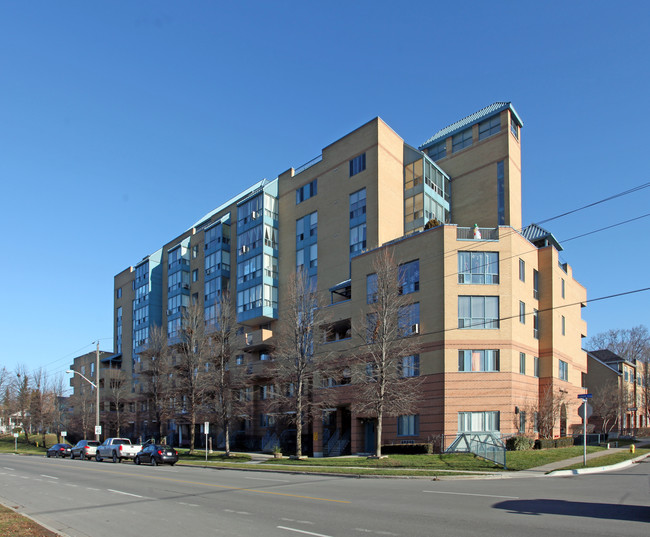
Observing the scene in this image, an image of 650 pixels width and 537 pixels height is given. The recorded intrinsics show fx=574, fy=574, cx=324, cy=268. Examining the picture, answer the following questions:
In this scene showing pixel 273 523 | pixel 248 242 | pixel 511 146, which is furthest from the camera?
pixel 248 242

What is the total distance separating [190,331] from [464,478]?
102 feet

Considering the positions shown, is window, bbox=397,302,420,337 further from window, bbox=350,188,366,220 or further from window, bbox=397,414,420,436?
window, bbox=350,188,366,220

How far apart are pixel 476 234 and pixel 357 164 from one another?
1406cm

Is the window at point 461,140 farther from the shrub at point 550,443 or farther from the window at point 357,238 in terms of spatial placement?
the shrub at point 550,443

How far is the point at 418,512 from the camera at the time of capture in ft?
42.5

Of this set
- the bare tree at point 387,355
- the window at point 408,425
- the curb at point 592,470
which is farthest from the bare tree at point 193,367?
the curb at point 592,470

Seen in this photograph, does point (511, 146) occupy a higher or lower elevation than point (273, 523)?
higher

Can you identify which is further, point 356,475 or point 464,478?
point 356,475

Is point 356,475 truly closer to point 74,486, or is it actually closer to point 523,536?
point 74,486

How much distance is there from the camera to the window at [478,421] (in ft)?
114

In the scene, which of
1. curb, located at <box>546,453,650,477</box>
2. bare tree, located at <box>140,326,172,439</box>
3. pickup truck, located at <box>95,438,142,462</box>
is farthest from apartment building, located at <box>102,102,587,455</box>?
pickup truck, located at <box>95,438,142,462</box>

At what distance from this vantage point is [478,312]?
119 feet

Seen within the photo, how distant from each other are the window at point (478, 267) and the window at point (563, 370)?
1241 centimetres

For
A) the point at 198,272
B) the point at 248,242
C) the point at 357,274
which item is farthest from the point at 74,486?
the point at 198,272
